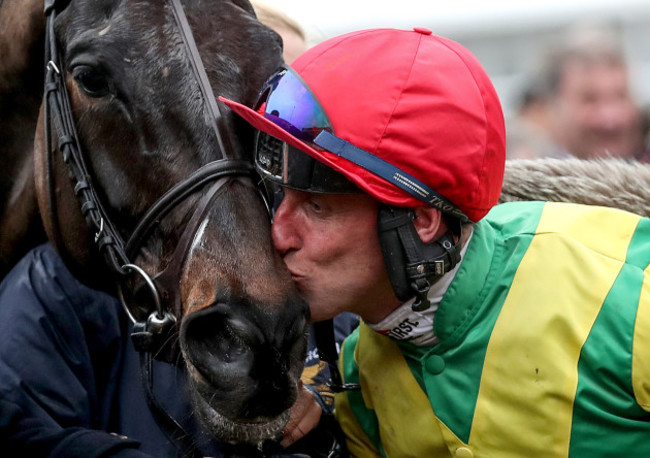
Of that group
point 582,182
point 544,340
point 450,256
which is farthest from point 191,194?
point 582,182

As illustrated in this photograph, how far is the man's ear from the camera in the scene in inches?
91.8

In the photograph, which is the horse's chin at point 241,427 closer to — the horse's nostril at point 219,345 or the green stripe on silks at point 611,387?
the horse's nostril at point 219,345

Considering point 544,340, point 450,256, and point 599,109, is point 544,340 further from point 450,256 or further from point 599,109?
point 599,109

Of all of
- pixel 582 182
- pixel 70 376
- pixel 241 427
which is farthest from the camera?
pixel 582 182

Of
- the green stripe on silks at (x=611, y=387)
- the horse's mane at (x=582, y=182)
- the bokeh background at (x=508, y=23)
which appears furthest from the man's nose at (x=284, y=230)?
the bokeh background at (x=508, y=23)

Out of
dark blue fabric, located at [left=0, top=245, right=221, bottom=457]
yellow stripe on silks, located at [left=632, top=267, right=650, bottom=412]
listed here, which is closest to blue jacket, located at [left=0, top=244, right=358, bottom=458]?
dark blue fabric, located at [left=0, top=245, right=221, bottom=457]

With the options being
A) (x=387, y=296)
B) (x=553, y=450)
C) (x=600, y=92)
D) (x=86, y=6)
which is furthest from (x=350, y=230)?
(x=600, y=92)

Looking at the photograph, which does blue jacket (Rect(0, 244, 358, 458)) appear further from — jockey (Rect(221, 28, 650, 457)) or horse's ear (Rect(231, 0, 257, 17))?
horse's ear (Rect(231, 0, 257, 17))

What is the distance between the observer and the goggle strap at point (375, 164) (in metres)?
2.18

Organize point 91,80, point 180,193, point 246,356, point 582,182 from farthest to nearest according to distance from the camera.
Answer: point 582,182 → point 91,80 → point 180,193 → point 246,356

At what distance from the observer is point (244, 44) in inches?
96.3

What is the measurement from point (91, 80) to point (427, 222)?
908mm

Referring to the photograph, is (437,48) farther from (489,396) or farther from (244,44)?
(489,396)

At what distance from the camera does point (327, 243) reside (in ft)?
7.54
